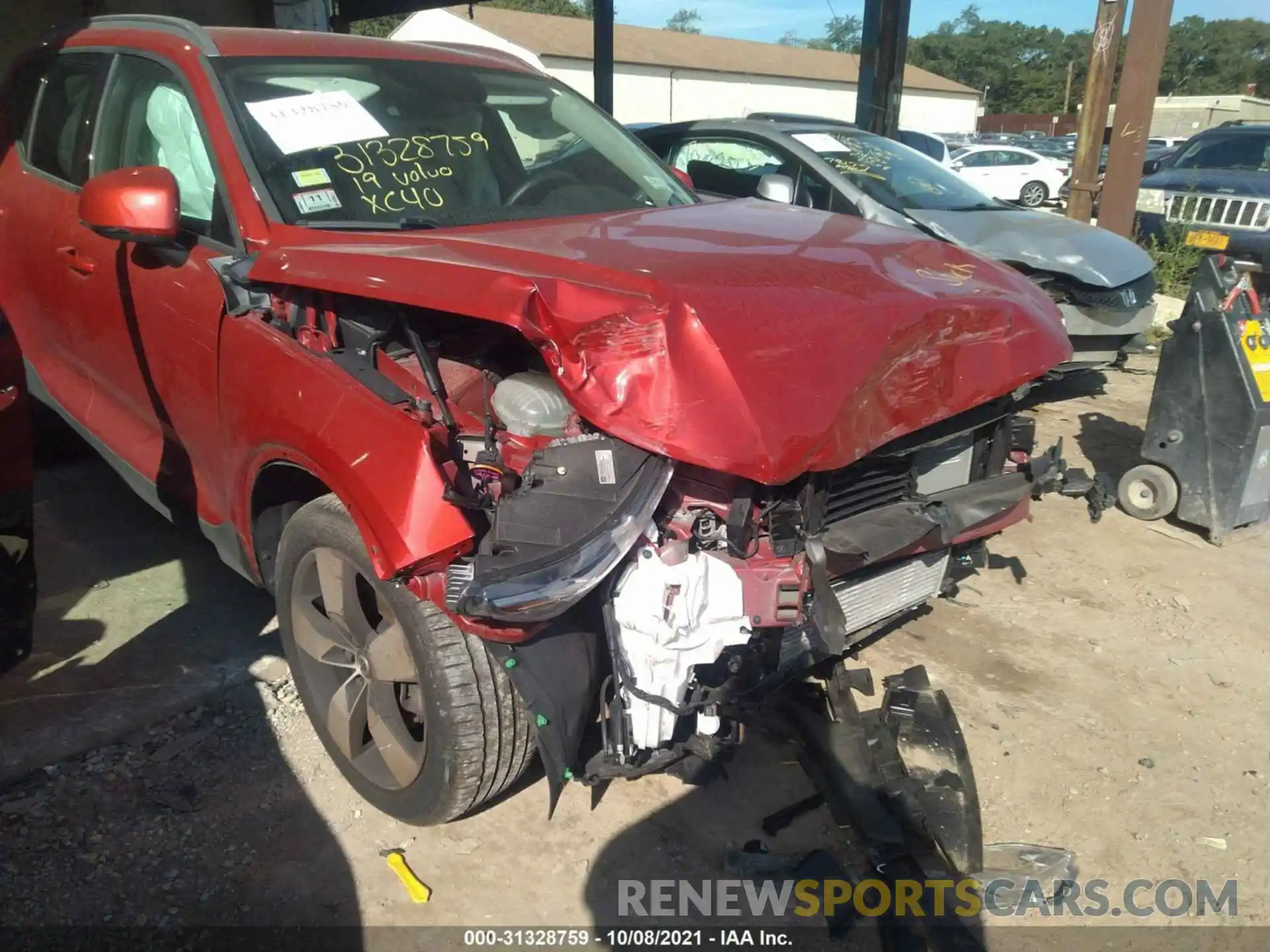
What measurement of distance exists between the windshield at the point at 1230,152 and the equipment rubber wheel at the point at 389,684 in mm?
10162

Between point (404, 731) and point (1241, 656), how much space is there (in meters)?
3.09

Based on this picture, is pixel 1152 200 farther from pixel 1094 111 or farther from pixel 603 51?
pixel 603 51

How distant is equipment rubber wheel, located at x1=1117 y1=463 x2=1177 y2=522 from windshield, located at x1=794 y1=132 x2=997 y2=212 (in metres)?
2.36

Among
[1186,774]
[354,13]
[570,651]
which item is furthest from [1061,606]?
[354,13]

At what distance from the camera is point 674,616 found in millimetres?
2064

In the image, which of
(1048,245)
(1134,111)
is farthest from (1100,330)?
(1134,111)

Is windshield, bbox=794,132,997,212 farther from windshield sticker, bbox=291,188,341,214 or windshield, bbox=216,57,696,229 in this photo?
windshield sticker, bbox=291,188,341,214

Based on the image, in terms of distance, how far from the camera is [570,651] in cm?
214

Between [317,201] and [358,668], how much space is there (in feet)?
4.46

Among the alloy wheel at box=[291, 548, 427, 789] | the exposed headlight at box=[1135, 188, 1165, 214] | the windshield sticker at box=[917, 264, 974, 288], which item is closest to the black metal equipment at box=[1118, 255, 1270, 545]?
the windshield sticker at box=[917, 264, 974, 288]

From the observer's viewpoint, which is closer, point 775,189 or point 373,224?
point 373,224

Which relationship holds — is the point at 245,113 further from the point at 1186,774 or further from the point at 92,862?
the point at 1186,774

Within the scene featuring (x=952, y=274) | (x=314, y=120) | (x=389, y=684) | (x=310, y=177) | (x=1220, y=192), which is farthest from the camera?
(x=1220, y=192)

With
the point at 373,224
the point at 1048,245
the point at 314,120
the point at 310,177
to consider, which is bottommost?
the point at 1048,245
